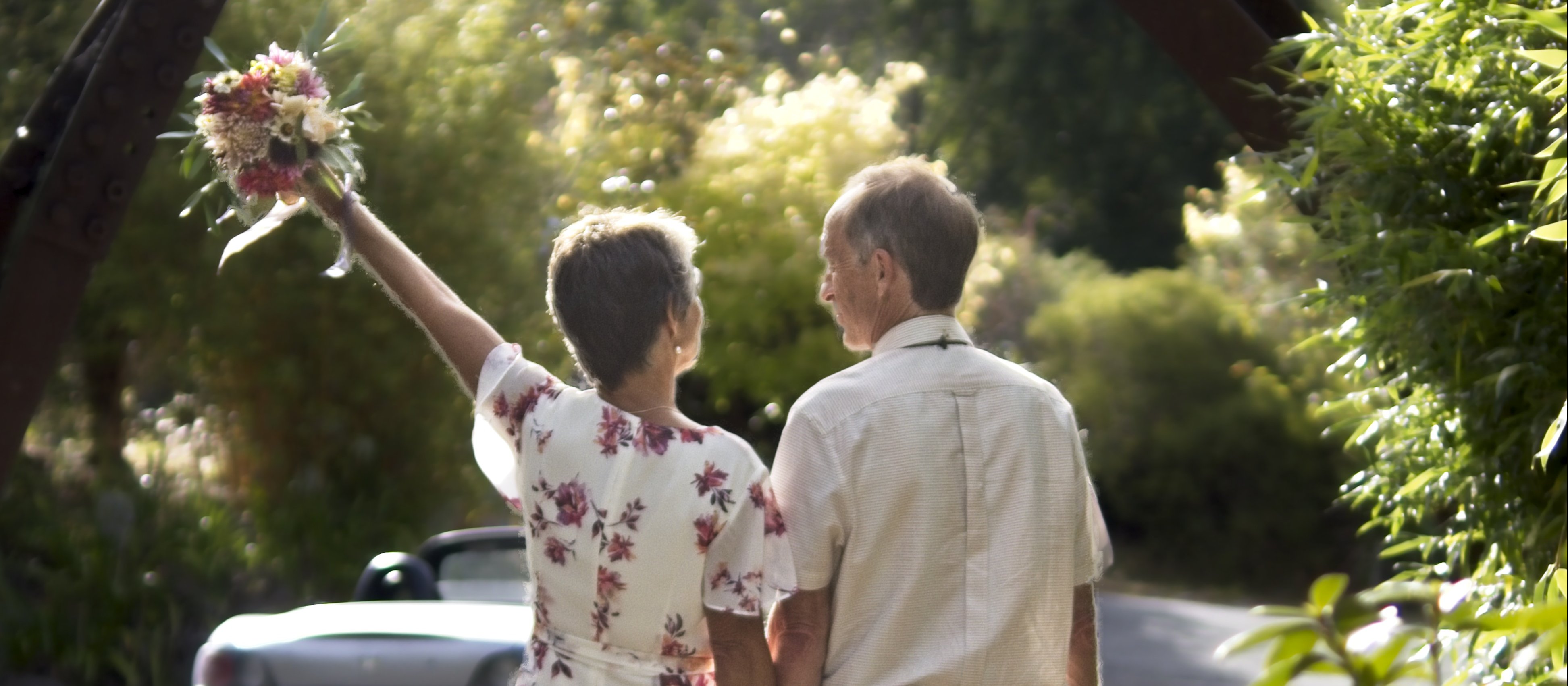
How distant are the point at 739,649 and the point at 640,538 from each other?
0.20 metres

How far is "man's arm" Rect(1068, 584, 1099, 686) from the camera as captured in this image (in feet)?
7.24

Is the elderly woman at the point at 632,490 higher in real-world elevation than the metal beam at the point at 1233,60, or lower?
lower

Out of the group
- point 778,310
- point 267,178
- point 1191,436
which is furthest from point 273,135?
point 1191,436

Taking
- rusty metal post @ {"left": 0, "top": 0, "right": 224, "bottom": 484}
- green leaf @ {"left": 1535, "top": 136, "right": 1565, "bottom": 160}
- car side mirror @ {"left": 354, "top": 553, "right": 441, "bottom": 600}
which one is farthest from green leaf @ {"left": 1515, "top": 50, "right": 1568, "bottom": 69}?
car side mirror @ {"left": 354, "top": 553, "right": 441, "bottom": 600}

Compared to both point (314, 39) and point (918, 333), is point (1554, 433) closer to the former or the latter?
point (918, 333)

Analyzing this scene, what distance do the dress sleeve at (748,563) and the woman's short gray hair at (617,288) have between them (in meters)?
0.23

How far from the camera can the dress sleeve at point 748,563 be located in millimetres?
1941

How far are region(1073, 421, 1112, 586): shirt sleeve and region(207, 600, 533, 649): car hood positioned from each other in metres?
1.98

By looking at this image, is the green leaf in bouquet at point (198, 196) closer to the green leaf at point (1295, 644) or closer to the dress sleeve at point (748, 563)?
the dress sleeve at point (748, 563)

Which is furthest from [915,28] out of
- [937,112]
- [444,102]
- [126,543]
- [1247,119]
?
[1247,119]

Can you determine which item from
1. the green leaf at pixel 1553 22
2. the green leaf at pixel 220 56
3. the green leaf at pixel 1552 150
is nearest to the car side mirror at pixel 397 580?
the green leaf at pixel 220 56

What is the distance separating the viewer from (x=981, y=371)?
2.02 meters

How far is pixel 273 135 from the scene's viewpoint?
2.24 meters

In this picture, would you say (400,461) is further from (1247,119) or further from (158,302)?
(1247,119)
